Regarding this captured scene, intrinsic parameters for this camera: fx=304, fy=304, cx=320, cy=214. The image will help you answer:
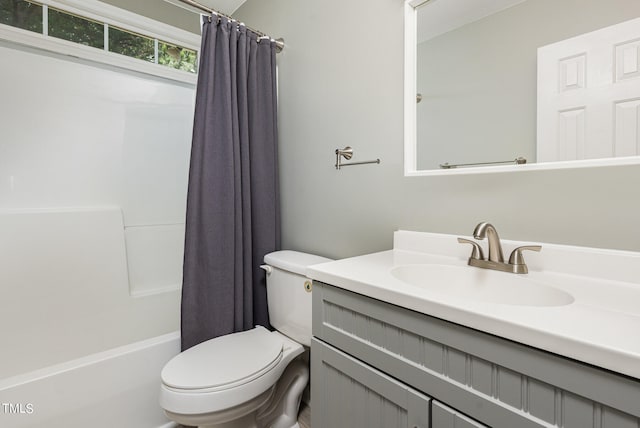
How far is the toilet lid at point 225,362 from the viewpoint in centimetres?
107

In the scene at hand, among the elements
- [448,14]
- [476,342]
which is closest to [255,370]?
[476,342]

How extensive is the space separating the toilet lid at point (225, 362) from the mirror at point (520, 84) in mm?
943

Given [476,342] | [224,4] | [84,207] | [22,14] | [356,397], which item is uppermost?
[224,4]

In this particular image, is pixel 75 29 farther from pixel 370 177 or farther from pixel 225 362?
pixel 225 362

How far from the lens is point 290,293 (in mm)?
1387

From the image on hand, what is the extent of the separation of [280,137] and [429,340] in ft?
4.81

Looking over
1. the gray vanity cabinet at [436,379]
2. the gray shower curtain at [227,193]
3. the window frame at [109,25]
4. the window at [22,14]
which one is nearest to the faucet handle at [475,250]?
the gray vanity cabinet at [436,379]

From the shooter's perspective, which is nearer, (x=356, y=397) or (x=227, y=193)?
(x=356, y=397)

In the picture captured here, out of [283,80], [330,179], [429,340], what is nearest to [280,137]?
[283,80]

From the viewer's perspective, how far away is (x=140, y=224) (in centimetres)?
190

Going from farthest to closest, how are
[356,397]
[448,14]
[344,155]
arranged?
[344,155] → [448,14] → [356,397]

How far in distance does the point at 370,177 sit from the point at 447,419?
914 millimetres

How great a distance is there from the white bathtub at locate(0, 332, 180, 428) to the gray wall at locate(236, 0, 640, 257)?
0.91 meters

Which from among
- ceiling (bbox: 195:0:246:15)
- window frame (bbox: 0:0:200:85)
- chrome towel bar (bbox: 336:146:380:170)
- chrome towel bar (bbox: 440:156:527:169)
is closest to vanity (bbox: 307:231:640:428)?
chrome towel bar (bbox: 440:156:527:169)
